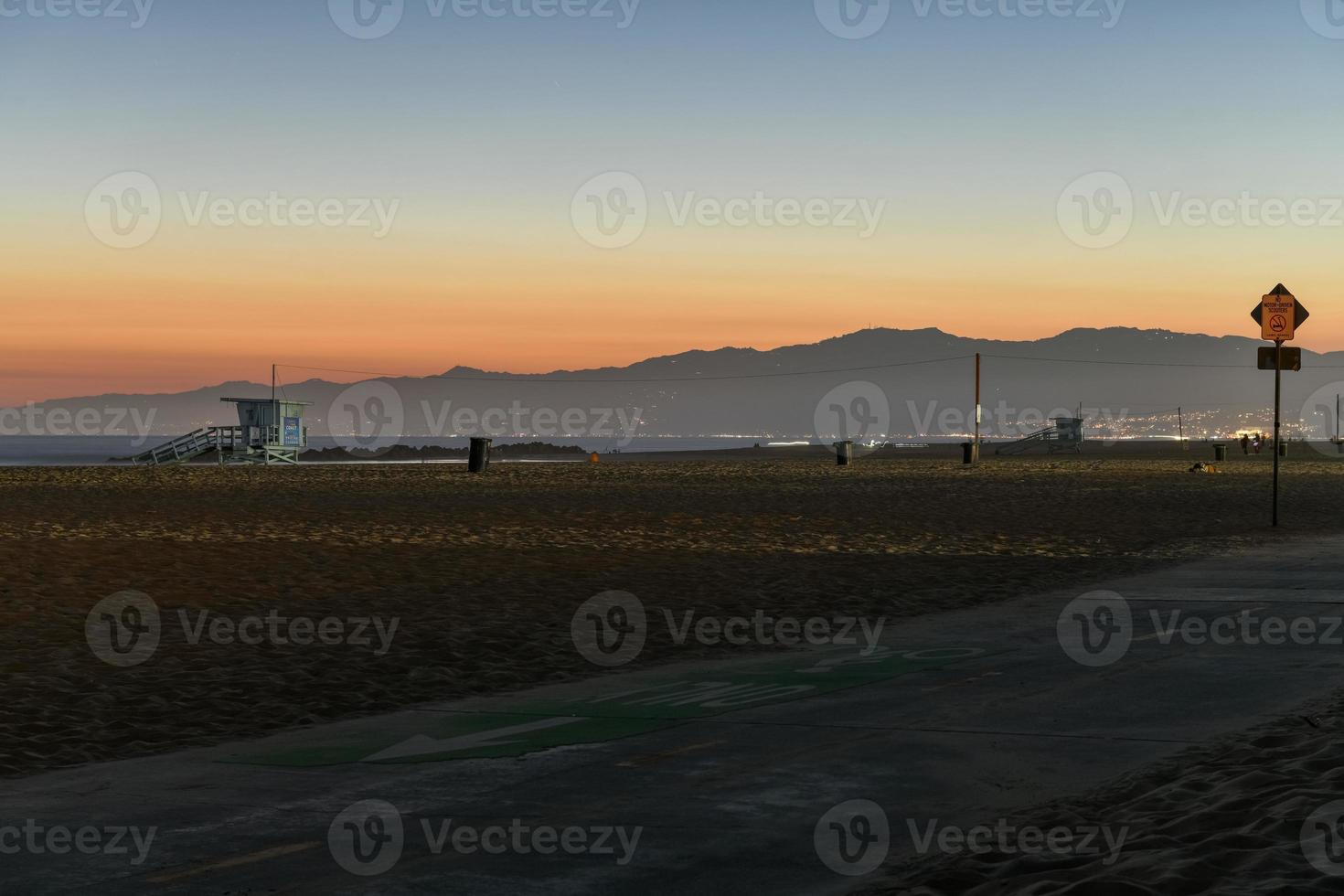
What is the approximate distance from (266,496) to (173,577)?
20882 mm

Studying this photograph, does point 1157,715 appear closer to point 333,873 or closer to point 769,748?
point 769,748

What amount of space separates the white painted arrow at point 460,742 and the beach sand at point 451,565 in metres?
1.29

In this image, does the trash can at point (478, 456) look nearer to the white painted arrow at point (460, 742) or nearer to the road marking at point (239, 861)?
the white painted arrow at point (460, 742)

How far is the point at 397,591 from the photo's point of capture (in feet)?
56.5

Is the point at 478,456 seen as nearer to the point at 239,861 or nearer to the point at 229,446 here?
the point at 229,446

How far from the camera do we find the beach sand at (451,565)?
10.9 m

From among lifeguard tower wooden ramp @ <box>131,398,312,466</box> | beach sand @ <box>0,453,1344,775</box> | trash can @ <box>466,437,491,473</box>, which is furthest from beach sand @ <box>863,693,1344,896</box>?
lifeguard tower wooden ramp @ <box>131,398,312,466</box>

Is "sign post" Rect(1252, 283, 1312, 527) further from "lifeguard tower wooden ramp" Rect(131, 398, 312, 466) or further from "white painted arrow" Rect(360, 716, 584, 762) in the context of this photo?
"lifeguard tower wooden ramp" Rect(131, 398, 312, 466)

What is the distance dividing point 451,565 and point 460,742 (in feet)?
37.7

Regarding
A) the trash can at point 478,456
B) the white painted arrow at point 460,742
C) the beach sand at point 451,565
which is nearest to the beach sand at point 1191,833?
the white painted arrow at point 460,742

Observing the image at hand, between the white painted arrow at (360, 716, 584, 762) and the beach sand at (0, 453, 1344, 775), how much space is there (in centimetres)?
129

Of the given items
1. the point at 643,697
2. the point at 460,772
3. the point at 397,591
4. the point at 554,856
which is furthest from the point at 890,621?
the point at 554,856

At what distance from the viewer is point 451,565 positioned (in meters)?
20.2

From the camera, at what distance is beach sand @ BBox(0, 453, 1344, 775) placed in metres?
10.9
